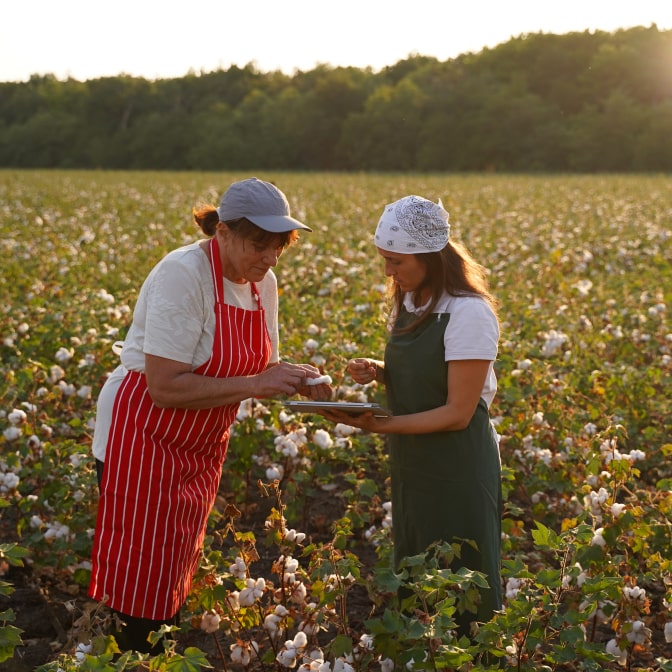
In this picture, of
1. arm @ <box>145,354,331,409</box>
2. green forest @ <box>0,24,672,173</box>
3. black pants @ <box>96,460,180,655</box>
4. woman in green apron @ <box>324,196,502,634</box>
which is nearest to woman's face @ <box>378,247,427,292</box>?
woman in green apron @ <box>324,196,502,634</box>

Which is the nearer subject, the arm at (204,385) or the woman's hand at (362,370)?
the arm at (204,385)

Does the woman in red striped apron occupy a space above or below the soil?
above

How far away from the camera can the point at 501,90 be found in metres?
66.3

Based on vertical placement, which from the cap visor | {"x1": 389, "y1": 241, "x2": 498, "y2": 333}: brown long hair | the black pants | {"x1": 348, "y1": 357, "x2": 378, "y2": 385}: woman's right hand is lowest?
the black pants

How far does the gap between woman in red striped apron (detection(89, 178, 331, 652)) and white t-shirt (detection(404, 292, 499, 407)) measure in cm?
40

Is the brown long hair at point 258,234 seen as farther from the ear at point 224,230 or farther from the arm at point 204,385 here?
the arm at point 204,385

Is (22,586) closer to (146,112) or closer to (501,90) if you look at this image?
(501,90)

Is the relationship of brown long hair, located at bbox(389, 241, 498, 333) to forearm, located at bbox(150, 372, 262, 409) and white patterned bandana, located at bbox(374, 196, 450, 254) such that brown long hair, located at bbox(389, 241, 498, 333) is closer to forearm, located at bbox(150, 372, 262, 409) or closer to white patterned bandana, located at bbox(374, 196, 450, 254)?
white patterned bandana, located at bbox(374, 196, 450, 254)

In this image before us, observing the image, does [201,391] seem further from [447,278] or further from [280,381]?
[447,278]

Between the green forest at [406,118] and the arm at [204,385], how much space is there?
54140mm

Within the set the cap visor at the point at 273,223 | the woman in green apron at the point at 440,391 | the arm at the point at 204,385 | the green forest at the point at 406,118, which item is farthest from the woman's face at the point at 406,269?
the green forest at the point at 406,118

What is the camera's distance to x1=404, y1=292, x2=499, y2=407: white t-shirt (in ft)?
7.83

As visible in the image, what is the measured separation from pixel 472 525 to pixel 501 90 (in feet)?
220

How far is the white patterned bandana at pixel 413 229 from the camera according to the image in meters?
2.43
